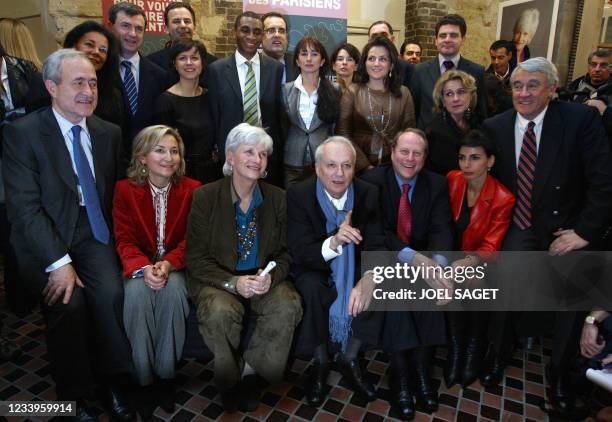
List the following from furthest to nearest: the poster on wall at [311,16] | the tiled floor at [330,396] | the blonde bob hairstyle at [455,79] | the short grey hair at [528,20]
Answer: the short grey hair at [528,20]
the poster on wall at [311,16]
the blonde bob hairstyle at [455,79]
the tiled floor at [330,396]

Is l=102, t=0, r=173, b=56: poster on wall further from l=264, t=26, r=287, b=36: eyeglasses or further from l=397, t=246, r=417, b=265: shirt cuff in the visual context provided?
l=397, t=246, r=417, b=265: shirt cuff

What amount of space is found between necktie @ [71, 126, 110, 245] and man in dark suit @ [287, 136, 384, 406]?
1.05 meters

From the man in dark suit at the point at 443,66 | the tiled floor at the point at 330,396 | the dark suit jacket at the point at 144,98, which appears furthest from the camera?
the man in dark suit at the point at 443,66

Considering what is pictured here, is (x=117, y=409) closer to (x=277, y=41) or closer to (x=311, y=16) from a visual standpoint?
(x=277, y=41)

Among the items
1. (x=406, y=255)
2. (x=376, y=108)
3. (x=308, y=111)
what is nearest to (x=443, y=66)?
(x=376, y=108)

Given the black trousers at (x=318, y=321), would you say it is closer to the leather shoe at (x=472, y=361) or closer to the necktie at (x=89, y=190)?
the leather shoe at (x=472, y=361)

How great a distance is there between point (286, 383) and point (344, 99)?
2005 mm

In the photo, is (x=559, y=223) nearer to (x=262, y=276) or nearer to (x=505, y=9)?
(x=262, y=276)

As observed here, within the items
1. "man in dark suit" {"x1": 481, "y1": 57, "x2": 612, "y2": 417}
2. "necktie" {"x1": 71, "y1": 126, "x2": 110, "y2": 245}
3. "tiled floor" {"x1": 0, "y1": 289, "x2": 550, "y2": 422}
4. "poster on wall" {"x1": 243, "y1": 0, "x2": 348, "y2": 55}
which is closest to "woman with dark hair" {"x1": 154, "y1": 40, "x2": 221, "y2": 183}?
"necktie" {"x1": 71, "y1": 126, "x2": 110, "y2": 245}

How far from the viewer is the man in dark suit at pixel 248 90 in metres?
3.32

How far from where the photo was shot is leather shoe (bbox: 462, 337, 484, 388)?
2627mm

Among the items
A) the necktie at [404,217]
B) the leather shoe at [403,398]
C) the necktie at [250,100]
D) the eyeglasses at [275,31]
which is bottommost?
the leather shoe at [403,398]

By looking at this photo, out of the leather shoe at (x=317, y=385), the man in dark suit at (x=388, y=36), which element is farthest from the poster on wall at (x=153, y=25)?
the leather shoe at (x=317, y=385)

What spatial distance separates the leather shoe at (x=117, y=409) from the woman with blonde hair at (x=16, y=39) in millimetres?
2195
